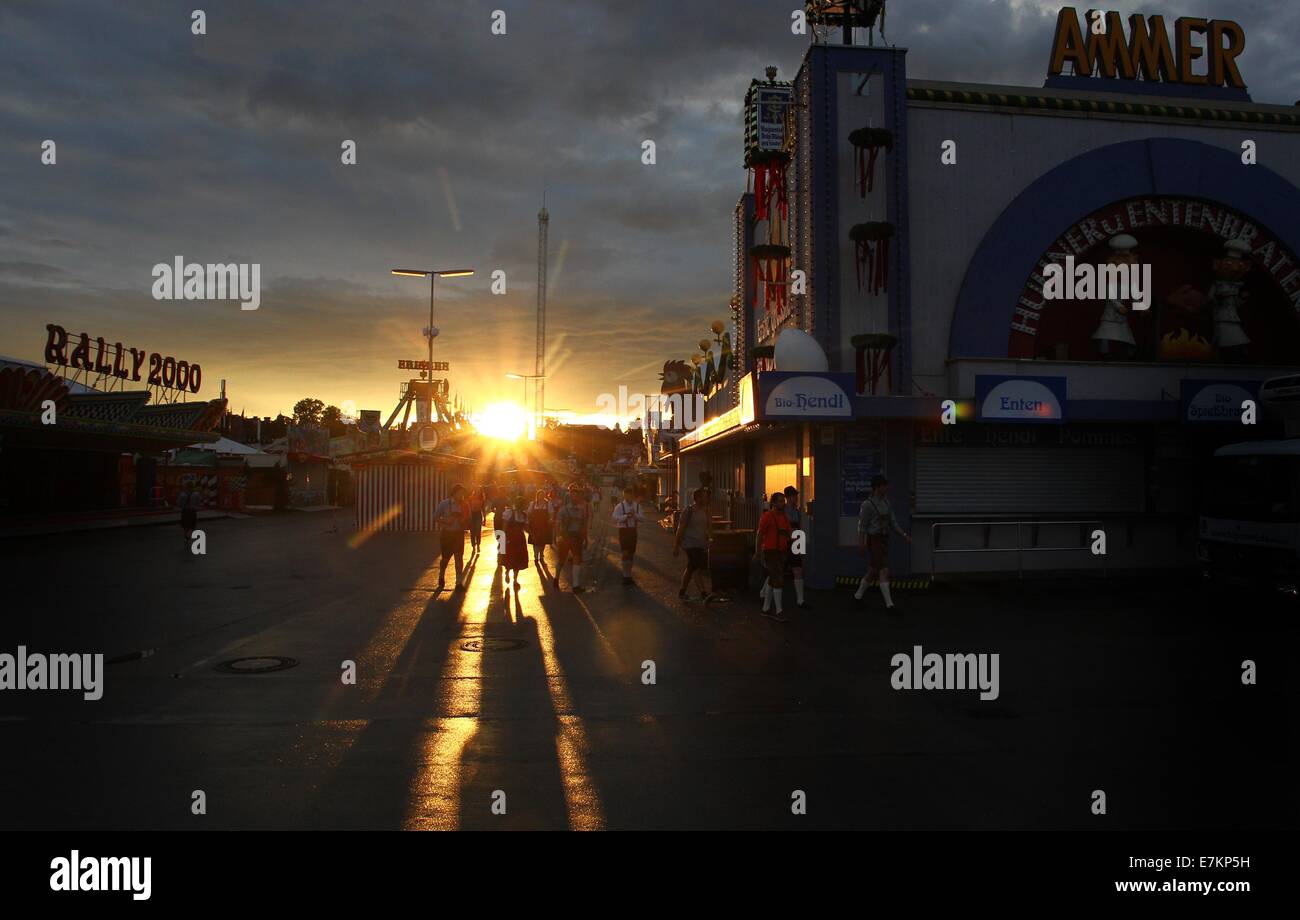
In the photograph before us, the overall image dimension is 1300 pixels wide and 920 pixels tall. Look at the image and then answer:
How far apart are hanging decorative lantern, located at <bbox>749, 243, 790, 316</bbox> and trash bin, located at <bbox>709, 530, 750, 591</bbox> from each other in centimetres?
671

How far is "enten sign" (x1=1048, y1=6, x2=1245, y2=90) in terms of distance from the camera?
717 inches

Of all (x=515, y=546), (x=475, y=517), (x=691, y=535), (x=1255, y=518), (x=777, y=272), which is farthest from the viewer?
(x=777, y=272)

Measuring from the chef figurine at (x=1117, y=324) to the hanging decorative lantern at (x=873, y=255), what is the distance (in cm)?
458

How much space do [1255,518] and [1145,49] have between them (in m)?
10.9

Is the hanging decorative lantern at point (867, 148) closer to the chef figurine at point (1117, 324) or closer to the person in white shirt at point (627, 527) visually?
the chef figurine at point (1117, 324)

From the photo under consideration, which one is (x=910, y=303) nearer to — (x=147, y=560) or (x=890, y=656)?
(x=890, y=656)

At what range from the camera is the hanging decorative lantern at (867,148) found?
1658cm

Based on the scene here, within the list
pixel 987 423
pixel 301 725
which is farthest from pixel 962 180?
pixel 301 725

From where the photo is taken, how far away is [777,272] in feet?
68.0

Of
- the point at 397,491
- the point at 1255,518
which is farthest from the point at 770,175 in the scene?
the point at 397,491

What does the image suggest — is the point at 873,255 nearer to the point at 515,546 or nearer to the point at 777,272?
the point at 777,272

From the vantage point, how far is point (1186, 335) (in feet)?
60.0

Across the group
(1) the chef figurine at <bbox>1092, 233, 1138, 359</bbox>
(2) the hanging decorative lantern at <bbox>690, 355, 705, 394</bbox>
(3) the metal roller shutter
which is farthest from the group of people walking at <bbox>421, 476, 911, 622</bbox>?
(2) the hanging decorative lantern at <bbox>690, 355, 705, 394</bbox>

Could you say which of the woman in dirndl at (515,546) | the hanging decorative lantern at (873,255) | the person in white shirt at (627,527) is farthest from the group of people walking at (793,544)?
the hanging decorative lantern at (873,255)
